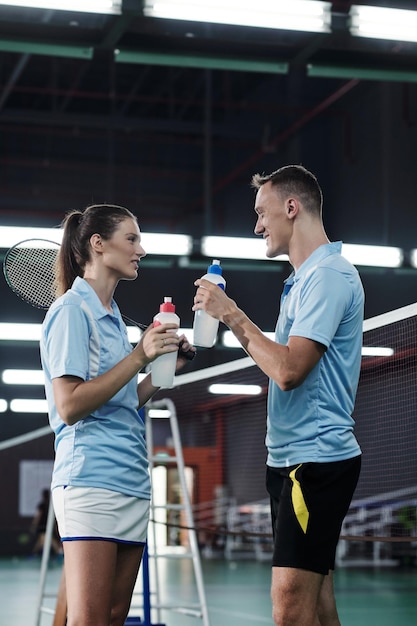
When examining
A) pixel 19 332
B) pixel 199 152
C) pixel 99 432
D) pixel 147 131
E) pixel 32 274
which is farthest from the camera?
pixel 199 152

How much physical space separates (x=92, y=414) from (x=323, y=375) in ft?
2.14

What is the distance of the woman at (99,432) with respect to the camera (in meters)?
2.68

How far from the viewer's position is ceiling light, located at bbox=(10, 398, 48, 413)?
21453mm

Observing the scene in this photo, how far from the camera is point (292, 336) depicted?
8.87 feet

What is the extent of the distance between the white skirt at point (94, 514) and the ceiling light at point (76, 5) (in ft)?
→ 10.5

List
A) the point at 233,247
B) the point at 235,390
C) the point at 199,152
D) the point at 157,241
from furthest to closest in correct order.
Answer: the point at 199,152
the point at 235,390
the point at 233,247
the point at 157,241

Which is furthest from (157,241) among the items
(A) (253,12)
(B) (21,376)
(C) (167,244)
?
(B) (21,376)

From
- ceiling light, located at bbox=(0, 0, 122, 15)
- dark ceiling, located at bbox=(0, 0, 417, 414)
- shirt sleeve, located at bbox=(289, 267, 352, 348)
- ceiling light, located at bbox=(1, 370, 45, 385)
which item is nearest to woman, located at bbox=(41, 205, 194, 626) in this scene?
shirt sleeve, located at bbox=(289, 267, 352, 348)

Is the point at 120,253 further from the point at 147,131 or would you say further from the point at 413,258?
the point at 147,131

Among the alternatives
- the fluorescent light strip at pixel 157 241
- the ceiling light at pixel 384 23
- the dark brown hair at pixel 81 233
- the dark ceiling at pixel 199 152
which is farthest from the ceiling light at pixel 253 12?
the dark ceiling at pixel 199 152

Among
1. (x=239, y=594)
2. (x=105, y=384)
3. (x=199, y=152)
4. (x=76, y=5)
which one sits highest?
(x=199, y=152)

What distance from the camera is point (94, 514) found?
2.71m

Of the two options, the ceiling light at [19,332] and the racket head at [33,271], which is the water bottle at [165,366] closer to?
the racket head at [33,271]

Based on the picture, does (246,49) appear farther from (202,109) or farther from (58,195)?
(58,195)
